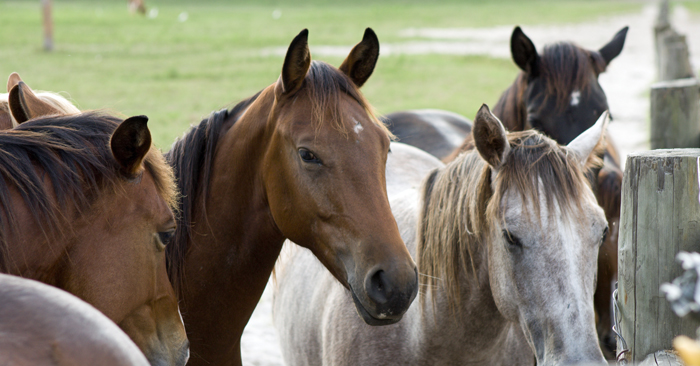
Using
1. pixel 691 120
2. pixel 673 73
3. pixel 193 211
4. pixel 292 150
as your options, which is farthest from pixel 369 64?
pixel 673 73

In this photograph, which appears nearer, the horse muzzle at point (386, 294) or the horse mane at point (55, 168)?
the horse mane at point (55, 168)

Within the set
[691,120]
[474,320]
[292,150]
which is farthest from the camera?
[691,120]

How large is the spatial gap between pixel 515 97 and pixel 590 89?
46cm

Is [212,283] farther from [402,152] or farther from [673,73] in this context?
[673,73]

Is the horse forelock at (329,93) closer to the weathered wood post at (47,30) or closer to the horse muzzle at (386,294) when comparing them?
the horse muzzle at (386,294)

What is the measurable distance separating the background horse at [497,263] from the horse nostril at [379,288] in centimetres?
44

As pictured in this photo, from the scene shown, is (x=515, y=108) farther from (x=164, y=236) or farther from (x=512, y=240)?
(x=164, y=236)

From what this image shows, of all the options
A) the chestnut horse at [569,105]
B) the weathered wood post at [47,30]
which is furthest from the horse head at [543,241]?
the weathered wood post at [47,30]

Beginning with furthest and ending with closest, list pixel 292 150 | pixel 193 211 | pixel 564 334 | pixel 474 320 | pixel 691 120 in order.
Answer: pixel 691 120, pixel 193 211, pixel 474 320, pixel 292 150, pixel 564 334

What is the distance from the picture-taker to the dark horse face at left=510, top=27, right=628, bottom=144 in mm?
3543

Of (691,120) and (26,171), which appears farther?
(691,120)

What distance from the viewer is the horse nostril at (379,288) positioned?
1892 mm

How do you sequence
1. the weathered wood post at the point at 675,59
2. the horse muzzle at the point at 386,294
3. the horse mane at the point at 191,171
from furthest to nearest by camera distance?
1. the weathered wood post at the point at 675,59
2. the horse mane at the point at 191,171
3. the horse muzzle at the point at 386,294

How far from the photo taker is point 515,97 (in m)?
3.86
